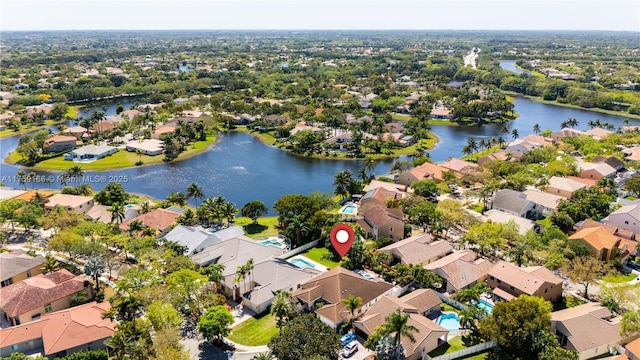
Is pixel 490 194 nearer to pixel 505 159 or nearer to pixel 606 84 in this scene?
pixel 505 159

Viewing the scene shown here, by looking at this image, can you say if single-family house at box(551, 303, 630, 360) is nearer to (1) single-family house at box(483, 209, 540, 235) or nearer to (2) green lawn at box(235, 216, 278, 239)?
(1) single-family house at box(483, 209, 540, 235)

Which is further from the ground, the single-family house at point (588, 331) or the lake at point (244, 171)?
the single-family house at point (588, 331)

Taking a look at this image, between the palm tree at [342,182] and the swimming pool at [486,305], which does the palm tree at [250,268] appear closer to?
the swimming pool at [486,305]

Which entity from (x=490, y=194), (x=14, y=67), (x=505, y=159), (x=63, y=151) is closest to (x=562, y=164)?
(x=505, y=159)

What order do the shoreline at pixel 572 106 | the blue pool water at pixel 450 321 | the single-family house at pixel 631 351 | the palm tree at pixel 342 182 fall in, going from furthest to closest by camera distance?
the shoreline at pixel 572 106
the palm tree at pixel 342 182
the blue pool water at pixel 450 321
the single-family house at pixel 631 351

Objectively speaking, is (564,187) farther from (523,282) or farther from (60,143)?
(60,143)

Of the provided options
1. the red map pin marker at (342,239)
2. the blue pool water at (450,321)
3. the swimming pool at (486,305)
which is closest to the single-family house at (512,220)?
the swimming pool at (486,305)
